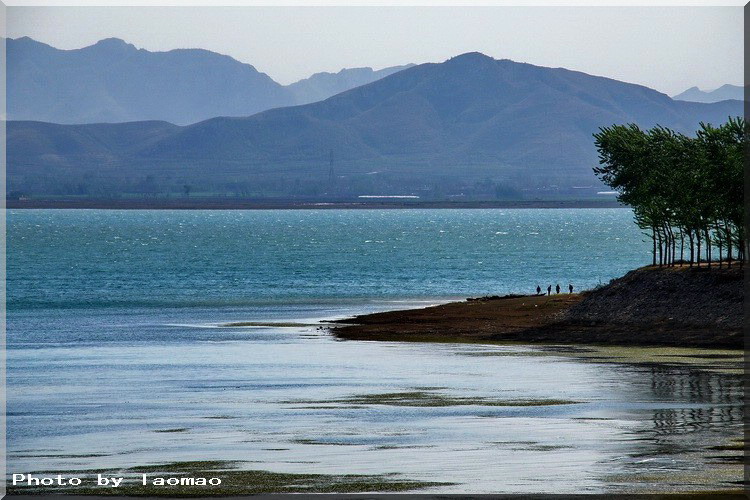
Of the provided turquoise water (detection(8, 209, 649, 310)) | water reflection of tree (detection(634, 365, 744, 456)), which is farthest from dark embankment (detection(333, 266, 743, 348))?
turquoise water (detection(8, 209, 649, 310))

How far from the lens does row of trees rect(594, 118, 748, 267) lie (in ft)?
238

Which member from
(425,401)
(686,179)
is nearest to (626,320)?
(686,179)

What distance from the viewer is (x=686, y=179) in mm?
77125

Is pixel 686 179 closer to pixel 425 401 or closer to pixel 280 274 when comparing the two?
pixel 425 401

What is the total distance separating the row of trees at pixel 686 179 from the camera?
72438mm

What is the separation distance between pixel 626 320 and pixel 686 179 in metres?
13.4

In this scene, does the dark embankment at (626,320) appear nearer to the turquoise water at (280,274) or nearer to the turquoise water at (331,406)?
the turquoise water at (331,406)

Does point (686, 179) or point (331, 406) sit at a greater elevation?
point (686, 179)

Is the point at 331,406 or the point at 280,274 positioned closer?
the point at 331,406

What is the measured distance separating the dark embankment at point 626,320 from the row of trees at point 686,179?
3.05 m

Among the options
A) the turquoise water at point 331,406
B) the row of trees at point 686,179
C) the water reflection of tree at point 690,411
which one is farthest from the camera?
the row of trees at point 686,179

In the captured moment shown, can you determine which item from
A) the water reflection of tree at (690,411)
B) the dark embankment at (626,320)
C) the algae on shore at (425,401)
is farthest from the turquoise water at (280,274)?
the water reflection of tree at (690,411)

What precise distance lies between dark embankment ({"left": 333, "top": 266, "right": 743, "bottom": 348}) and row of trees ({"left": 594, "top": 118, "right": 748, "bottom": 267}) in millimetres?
3047

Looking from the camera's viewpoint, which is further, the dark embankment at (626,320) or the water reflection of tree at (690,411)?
the dark embankment at (626,320)
